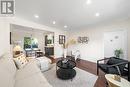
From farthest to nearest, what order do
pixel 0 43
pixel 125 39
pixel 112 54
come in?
pixel 112 54, pixel 125 39, pixel 0 43

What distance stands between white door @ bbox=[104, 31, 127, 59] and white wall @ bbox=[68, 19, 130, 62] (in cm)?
18

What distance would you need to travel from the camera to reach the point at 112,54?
186 inches

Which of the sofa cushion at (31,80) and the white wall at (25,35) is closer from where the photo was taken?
the sofa cushion at (31,80)

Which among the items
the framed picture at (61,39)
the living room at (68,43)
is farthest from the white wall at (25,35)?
the framed picture at (61,39)

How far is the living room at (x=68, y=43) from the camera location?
7.17ft

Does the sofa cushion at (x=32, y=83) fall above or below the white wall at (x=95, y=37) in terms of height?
below

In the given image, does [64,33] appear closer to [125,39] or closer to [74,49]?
[74,49]

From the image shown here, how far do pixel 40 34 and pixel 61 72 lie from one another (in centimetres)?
688

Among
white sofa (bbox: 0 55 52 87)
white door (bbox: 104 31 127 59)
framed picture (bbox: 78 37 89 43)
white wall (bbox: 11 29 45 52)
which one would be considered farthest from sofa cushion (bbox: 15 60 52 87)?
white wall (bbox: 11 29 45 52)

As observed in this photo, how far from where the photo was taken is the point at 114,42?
4.63 m

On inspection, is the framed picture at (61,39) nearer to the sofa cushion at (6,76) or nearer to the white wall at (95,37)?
the white wall at (95,37)

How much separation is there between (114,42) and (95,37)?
46.9 inches

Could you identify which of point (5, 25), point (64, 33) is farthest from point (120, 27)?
point (5, 25)

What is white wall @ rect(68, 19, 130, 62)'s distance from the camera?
4.44 m
